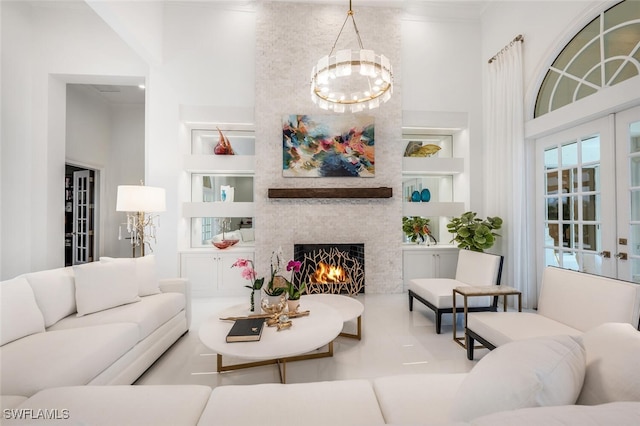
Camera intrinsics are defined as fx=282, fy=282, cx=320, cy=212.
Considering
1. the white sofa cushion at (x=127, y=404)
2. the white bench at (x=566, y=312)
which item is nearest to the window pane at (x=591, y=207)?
the white bench at (x=566, y=312)

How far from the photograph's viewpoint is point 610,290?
1.86 metres

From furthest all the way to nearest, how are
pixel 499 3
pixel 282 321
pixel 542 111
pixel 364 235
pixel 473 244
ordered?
pixel 364 235 < pixel 499 3 < pixel 473 244 < pixel 542 111 < pixel 282 321

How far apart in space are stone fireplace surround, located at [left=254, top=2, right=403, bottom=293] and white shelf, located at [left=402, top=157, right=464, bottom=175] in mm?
262

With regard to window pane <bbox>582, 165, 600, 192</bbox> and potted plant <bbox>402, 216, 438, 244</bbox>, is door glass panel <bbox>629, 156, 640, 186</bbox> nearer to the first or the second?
window pane <bbox>582, 165, 600, 192</bbox>

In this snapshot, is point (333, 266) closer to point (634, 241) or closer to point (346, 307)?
point (346, 307)

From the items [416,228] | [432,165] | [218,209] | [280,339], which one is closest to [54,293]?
[280,339]

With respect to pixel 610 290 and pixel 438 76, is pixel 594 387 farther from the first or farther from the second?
pixel 438 76

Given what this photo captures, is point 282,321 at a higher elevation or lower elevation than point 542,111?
lower

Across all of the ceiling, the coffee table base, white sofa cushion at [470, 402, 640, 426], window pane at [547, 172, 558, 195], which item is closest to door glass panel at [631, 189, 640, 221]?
window pane at [547, 172, 558, 195]

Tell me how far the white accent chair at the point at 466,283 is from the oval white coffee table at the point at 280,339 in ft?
4.10

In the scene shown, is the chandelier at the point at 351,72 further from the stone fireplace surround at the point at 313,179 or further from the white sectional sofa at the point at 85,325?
the white sectional sofa at the point at 85,325

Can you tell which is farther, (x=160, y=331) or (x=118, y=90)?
(x=118, y=90)

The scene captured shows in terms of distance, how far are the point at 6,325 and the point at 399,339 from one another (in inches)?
119

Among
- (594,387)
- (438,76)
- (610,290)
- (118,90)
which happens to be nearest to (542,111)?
(438,76)
